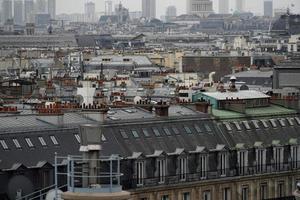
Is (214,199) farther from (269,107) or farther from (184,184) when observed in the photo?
(269,107)

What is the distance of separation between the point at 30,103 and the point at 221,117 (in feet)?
33.5

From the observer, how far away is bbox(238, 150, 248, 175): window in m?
44.0

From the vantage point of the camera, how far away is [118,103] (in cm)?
4878

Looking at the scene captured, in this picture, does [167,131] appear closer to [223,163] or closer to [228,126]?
[223,163]

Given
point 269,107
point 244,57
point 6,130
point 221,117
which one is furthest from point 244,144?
point 244,57

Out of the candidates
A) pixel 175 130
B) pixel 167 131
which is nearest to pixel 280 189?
pixel 175 130

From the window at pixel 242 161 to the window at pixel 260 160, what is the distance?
0.36m

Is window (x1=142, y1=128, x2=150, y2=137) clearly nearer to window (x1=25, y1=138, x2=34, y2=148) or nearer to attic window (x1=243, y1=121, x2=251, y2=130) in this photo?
attic window (x1=243, y1=121, x2=251, y2=130)

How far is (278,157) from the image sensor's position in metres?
45.6

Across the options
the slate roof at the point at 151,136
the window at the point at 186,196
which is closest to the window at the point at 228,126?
the slate roof at the point at 151,136

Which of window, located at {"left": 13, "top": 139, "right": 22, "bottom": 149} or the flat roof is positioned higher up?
the flat roof

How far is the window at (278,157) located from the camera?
4534 centimetres

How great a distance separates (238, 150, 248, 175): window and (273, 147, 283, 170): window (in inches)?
40.6

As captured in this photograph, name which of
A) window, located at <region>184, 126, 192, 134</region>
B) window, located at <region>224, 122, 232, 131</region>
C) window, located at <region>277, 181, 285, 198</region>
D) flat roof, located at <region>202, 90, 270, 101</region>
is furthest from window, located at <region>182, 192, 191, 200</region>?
flat roof, located at <region>202, 90, 270, 101</region>
